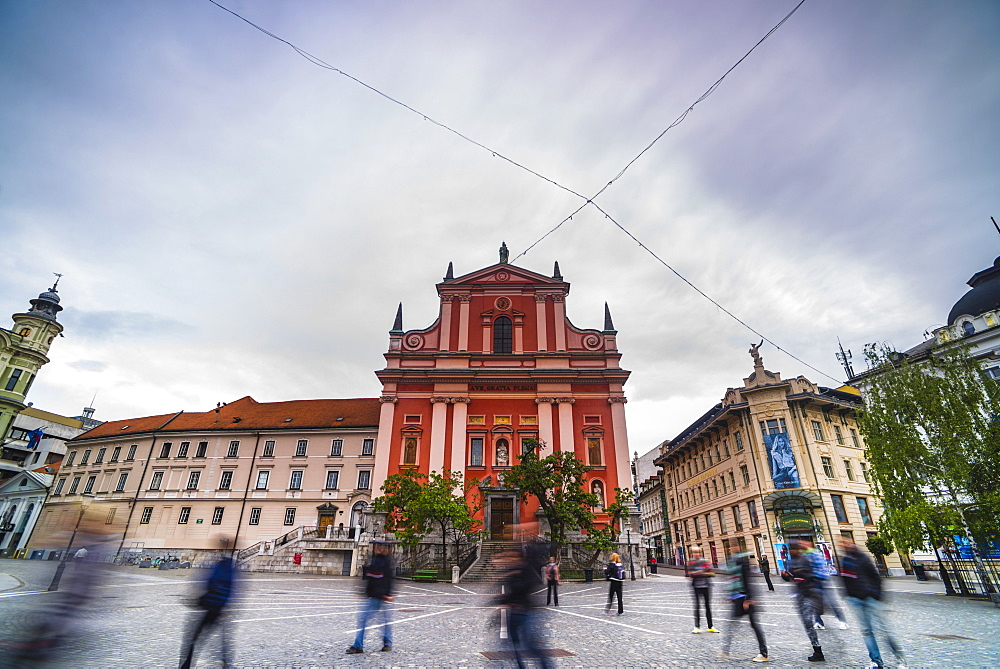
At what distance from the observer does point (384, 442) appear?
3116cm

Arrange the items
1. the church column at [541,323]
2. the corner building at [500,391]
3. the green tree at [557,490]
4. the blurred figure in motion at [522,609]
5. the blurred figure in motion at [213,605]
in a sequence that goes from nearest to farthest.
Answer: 1. the blurred figure in motion at [522,609]
2. the blurred figure in motion at [213,605]
3. the green tree at [557,490]
4. the corner building at [500,391]
5. the church column at [541,323]

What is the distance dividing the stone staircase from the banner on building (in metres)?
19.8

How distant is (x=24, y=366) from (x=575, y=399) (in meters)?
52.4

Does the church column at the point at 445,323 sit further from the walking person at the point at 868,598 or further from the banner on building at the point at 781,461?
the walking person at the point at 868,598

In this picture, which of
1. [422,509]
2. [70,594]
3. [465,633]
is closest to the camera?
[70,594]

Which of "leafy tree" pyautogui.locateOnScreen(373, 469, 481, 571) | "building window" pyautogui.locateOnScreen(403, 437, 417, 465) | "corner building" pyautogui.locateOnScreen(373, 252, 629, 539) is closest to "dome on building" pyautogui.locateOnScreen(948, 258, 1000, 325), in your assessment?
"corner building" pyautogui.locateOnScreen(373, 252, 629, 539)

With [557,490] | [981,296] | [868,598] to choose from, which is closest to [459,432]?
[557,490]

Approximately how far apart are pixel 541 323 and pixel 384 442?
13717mm

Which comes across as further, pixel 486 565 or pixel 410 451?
pixel 410 451

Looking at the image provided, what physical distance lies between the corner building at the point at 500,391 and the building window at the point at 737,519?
1264 cm

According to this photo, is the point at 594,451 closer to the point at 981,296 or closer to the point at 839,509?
the point at 839,509

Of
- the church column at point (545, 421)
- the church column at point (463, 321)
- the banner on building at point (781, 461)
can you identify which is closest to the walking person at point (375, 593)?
the church column at point (545, 421)

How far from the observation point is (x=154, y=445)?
40.0m

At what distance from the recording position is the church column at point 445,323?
34719 millimetres
